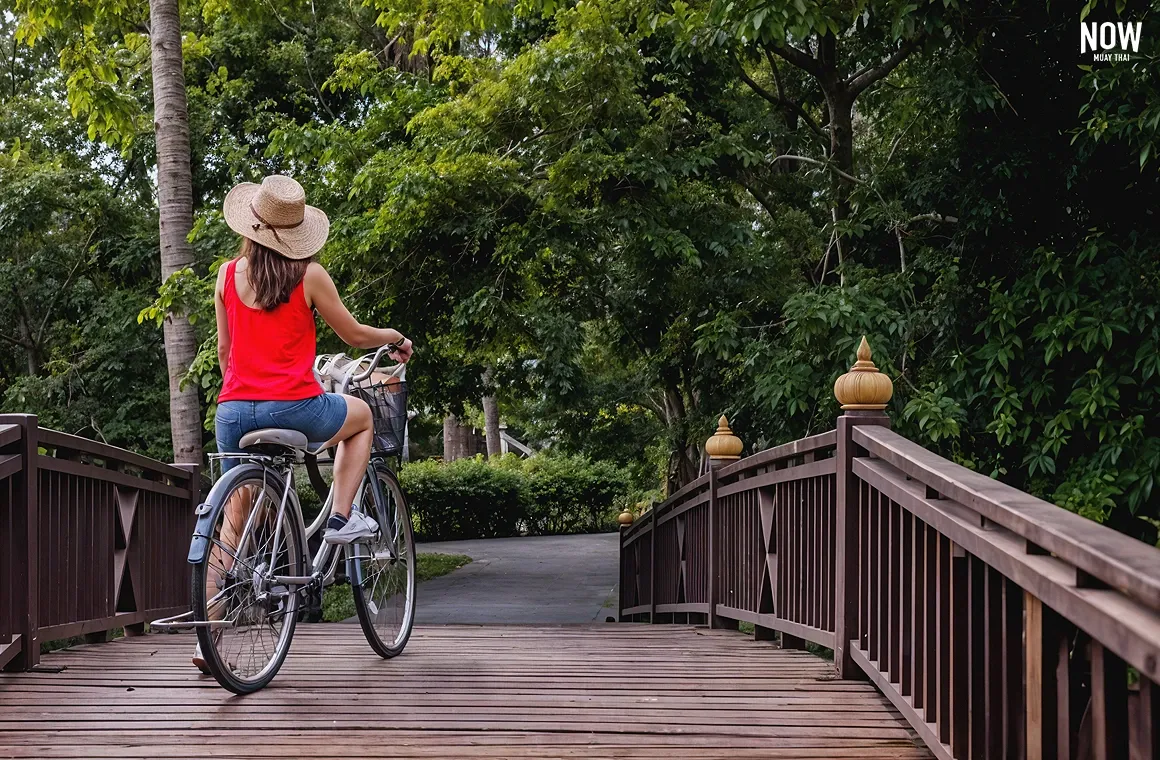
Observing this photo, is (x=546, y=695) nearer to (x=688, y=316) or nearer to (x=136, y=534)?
(x=136, y=534)

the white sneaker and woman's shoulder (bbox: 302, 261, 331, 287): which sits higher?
woman's shoulder (bbox: 302, 261, 331, 287)

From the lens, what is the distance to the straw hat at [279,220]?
13.1 feet

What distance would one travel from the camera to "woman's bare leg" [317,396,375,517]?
4.27 meters

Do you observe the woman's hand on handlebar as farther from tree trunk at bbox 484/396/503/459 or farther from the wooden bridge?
tree trunk at bbox 484/396/503/459

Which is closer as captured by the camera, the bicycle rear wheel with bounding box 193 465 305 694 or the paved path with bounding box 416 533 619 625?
the bicycle rear wheel with bounding box 193 465 305 694

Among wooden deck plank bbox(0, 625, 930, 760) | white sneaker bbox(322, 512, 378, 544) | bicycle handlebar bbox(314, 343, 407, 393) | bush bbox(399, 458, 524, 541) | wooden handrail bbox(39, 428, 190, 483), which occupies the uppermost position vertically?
bicycle handlebar bbox(314, 343, 407, 393)

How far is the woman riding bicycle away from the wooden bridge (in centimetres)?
74

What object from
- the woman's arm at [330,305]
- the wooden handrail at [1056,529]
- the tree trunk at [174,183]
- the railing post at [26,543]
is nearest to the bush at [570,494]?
the tree trunk at [174,183]

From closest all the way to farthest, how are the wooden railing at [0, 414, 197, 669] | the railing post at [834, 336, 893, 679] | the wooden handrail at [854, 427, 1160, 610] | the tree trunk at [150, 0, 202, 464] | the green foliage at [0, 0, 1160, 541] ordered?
the wooden handrail at [854, 427, 1160, 610] < the railing post at [834, 336, 893, 679] < the wooden railing at [0, 414, 197, 669] < the green foliage at [0, 0, 1160, 541] < the tree trunk at [150, 0, 202, 464]

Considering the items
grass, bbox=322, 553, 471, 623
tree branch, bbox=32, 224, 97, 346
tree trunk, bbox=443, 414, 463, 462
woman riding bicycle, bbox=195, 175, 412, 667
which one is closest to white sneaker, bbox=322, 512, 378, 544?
woman riding bicycle, bbox=195, 175, 412, 667

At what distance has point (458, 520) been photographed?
2623 cm

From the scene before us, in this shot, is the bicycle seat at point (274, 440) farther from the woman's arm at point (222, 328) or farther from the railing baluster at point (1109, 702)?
the railing baluster at point (1109, 702)

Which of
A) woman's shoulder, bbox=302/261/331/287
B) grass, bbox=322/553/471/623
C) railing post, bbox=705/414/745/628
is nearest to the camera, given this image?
woman's shoulder, bbox=302/261/331/287

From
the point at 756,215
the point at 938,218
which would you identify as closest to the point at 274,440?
the point at 938,218
